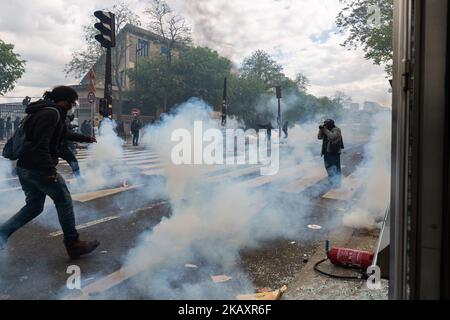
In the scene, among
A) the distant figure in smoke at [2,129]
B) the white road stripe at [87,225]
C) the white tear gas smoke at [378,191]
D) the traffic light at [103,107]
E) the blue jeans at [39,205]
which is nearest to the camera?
the blue jeans at [39,205]

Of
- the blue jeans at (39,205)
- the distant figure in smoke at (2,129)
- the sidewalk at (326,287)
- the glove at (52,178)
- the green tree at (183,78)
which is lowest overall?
the sidewalk at (326,287)

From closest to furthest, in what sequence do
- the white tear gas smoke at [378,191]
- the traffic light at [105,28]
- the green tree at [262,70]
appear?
the white tear gas smoke at [378,191], the traffic light at [105,28], the green tree at [262,70]

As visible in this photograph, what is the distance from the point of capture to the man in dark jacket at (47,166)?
330cm

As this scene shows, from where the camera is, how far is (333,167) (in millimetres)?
7547

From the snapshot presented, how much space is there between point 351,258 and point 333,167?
4379mm

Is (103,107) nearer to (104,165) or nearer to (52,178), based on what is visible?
(104,165)

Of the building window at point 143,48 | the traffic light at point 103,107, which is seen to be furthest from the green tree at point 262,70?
the traffic light at point 103,107

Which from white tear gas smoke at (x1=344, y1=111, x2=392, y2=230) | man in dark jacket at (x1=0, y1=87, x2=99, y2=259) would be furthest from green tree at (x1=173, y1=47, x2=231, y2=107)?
man in dark jacket at (x1=0, y1=87, x2=99, y2=259)

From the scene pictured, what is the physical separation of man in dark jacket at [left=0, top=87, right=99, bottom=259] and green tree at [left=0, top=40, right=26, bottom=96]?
1968 centimetres

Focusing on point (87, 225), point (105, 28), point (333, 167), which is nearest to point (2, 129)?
point (105, 28)

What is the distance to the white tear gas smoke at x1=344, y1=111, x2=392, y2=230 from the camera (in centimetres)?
500

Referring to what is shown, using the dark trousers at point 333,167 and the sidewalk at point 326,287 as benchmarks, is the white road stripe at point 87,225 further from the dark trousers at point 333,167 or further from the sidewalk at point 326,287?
the dark trousers at point 333,167

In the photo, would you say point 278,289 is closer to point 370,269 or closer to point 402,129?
point 370,269

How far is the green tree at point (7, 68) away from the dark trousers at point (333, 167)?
19187 millimetres
